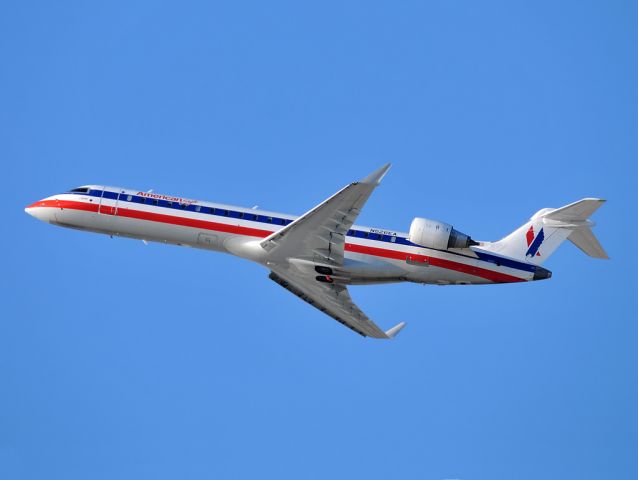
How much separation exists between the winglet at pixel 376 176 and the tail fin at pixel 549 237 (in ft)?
27.5

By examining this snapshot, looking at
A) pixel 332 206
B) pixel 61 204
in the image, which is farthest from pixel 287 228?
pixel 61 204

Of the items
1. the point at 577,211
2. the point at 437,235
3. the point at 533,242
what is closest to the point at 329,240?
the point at 437,235

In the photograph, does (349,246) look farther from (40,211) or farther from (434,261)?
(40,211)

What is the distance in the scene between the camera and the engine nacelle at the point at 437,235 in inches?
1591

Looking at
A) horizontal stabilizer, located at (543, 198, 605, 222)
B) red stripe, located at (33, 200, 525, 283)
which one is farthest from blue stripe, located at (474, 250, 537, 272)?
horizontal stabilizer, located at (543, 198, 605, 222)

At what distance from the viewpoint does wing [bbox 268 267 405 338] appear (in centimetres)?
4297

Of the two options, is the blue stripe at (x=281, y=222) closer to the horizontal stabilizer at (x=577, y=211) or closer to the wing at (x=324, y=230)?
the wing at (x=324, y=230)

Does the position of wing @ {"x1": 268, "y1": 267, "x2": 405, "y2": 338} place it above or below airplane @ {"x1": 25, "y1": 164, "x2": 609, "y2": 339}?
below

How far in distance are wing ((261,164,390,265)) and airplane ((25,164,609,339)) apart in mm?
53

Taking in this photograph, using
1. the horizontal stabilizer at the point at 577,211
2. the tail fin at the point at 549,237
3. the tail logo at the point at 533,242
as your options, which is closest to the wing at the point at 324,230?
the tail fin at the point at 549,237

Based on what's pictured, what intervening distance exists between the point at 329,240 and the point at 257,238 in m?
3.55

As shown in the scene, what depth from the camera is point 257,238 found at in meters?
41.7

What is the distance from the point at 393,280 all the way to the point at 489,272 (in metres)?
4.26

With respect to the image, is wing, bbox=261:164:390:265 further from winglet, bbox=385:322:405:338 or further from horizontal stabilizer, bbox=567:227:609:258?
horizontal stabilizer, bbox=567:227:609:258
